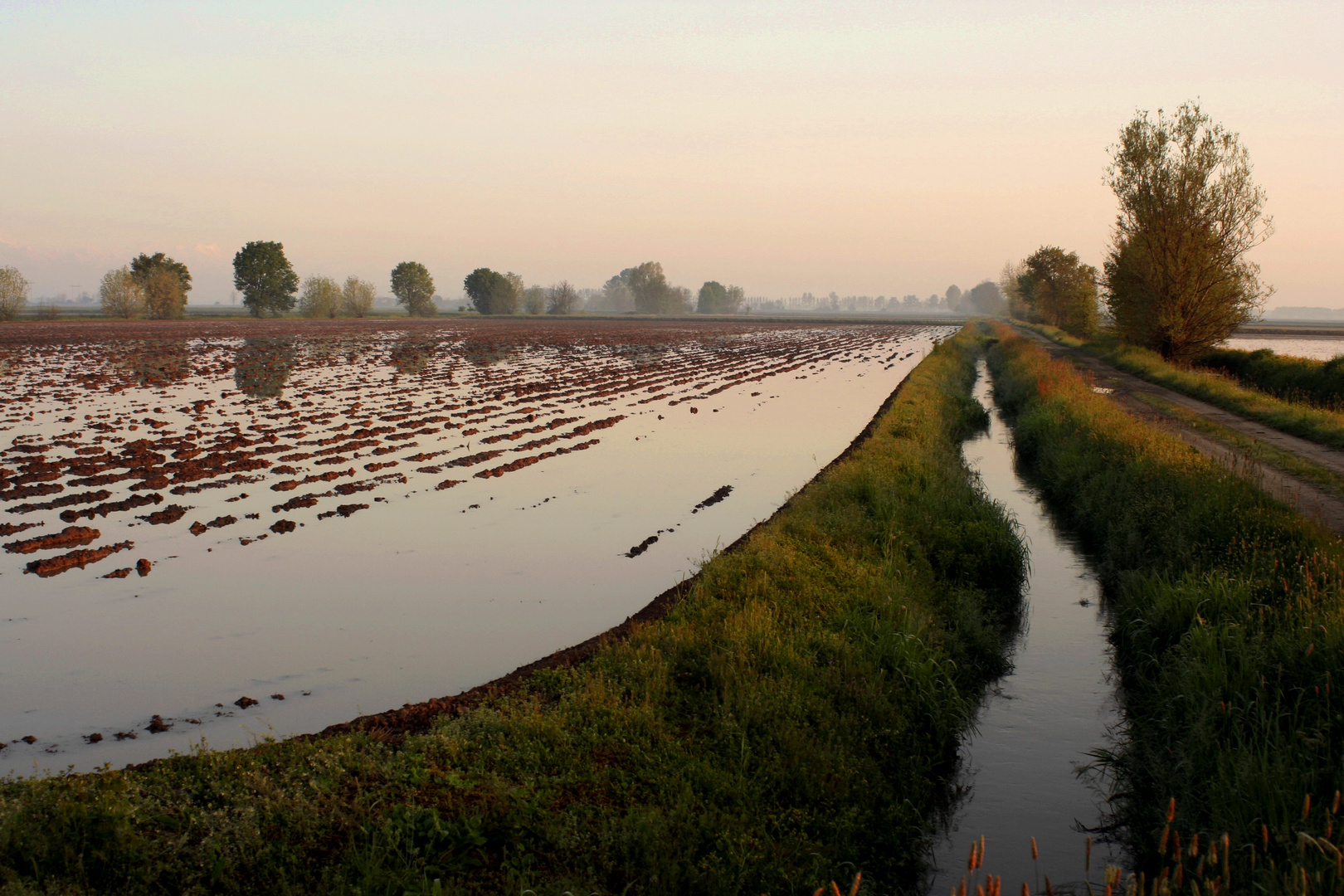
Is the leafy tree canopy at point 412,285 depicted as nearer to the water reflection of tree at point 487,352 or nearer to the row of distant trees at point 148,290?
the row of distant trees at point 148,290

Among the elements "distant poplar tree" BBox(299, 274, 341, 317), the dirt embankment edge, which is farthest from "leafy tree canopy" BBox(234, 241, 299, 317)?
the dirt embankment edge

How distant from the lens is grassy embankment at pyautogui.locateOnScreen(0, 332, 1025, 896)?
464 centimetres

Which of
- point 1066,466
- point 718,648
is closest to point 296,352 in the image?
point 1066,466

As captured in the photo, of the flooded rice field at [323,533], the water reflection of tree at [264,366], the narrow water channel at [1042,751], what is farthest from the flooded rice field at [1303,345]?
the water reflection of tree at [264,366]

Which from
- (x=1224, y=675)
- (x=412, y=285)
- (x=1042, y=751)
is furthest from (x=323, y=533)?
(x=412, y=285)

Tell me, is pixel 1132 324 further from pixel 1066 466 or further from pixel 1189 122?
pixel 1066 466

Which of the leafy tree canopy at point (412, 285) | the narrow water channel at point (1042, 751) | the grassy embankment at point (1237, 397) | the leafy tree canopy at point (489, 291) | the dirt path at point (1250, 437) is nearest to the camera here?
the narrow water channel at point (1042, 751)

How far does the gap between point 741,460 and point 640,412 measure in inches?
274

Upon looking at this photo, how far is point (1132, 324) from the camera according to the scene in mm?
36812

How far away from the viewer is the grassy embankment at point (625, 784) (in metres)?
4.64

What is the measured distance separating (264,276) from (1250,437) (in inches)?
4316

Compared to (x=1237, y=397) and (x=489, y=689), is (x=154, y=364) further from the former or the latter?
(x=1237, y=397)

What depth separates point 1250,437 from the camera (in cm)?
1672

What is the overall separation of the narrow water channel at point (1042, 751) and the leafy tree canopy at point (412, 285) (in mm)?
135096
